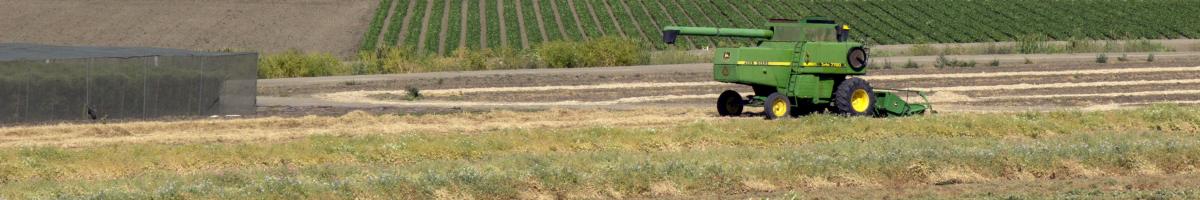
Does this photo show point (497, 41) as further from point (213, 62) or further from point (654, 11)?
point (213, 62)

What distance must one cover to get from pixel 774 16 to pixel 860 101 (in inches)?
1835

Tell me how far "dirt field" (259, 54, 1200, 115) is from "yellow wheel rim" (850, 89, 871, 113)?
633 cm

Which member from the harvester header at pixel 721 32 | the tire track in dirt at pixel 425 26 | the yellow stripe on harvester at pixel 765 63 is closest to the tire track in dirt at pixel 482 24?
the tire track in dirt at pixel 425 26

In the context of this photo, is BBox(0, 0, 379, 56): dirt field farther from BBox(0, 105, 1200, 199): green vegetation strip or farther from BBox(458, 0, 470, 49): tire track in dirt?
BBox(0, 105, 1200, 199): green vegetation strip

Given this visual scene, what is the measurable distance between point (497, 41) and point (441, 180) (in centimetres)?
4834

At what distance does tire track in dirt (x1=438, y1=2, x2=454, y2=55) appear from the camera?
67.8 metres

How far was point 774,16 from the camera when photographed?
3184 inches

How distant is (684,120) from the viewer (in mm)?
35250

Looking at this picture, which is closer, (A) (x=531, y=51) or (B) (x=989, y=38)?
(A) (x=531, y=51)

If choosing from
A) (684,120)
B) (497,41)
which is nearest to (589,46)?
(497,41)

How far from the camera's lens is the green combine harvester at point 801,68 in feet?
112

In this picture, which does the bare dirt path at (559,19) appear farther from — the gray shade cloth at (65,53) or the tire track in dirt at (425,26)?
the gray shade cloth at (65,53)

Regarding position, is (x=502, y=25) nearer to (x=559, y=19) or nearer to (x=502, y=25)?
(x=502, y=25)

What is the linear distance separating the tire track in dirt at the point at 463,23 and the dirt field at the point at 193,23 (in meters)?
4.15
